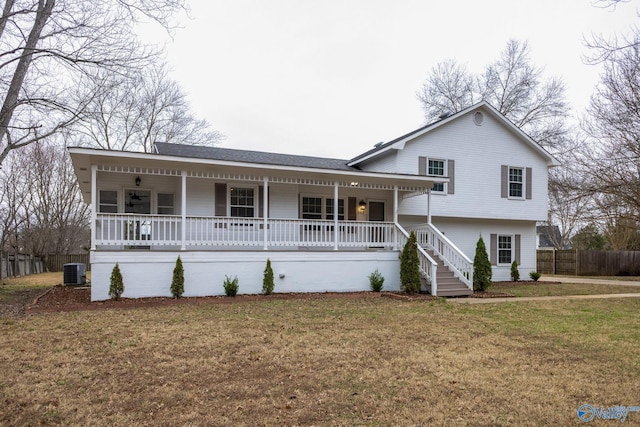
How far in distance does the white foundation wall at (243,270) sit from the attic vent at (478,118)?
721cm

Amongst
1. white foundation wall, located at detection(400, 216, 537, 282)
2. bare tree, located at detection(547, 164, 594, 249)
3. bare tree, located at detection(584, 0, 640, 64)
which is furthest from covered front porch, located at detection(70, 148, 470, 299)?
bare tree, located at detection(547, 164, 594, 249)

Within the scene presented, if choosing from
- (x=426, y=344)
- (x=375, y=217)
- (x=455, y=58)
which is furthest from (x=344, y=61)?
(x=426, y=344)

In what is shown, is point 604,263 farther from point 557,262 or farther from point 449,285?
point 449,285

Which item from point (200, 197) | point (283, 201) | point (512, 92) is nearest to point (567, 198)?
point (512, 92)

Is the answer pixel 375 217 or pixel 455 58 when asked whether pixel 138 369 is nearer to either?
pixel 375 217

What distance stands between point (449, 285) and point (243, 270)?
19.4 ft

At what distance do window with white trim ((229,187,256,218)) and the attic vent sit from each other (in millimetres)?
9371

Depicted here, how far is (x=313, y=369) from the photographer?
500 cm

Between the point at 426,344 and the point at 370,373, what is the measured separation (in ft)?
5.61

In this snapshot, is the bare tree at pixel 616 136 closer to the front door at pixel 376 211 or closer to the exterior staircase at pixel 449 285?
the exterior staircase at pixel 449 285

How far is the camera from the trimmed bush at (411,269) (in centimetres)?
1230

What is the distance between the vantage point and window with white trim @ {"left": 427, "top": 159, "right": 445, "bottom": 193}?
16500mm

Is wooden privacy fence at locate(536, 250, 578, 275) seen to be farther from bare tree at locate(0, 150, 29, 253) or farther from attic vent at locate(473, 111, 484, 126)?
bare tree at locate(0, 150, 29, 253)

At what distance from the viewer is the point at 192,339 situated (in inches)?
254
